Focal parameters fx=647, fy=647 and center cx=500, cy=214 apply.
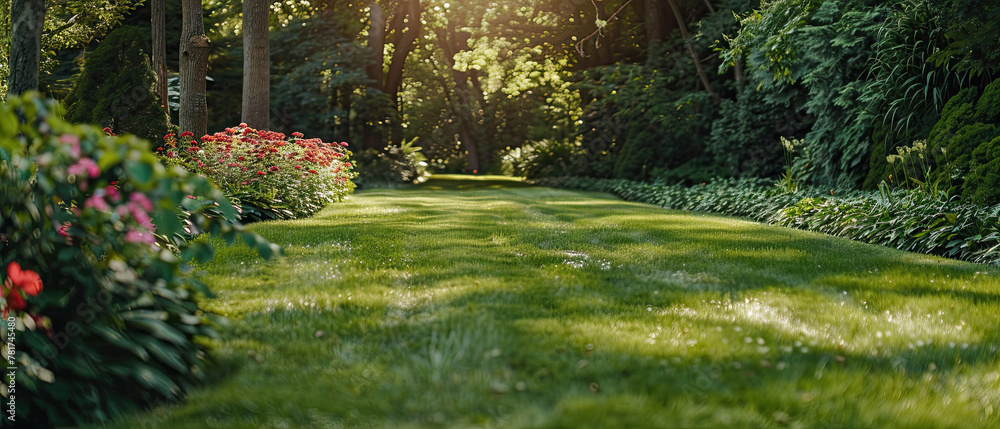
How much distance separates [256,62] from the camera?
12609 mm

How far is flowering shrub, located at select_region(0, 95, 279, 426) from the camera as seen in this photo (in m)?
2.62

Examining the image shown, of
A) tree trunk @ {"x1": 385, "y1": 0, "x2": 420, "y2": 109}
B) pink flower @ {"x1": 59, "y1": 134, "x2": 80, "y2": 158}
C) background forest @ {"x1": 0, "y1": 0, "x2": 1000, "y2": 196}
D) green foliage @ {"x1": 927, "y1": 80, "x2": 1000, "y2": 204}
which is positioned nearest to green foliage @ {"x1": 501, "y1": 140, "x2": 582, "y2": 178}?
background forest @ {"x1": 0, "y1": 0, "x2": 1000, "y2": 196}

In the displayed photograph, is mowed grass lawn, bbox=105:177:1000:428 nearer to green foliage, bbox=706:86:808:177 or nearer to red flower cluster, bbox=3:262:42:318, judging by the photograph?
red flower cluster, bbox=3:262:42:318

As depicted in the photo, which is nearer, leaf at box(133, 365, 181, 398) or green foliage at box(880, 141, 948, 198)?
leaf at box(133, 365, 181, 398)

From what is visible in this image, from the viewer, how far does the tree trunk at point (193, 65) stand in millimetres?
10688

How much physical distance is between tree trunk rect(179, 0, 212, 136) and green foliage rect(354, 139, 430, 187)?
10828 millimetres

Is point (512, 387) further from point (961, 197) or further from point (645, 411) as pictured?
point (961, 197)

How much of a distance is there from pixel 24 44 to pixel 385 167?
55.9 ft

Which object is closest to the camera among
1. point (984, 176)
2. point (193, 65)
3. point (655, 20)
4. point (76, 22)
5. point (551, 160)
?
point (984, 176)

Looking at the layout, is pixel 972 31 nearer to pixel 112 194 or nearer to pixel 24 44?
pixel 112 194

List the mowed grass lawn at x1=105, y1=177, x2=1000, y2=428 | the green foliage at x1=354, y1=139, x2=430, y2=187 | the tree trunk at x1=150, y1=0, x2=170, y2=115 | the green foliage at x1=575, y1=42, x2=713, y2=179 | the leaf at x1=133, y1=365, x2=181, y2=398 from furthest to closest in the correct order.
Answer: the green foliage at x1=354, y1=139, x2=430, y2=187, the green foliage at x1=575, y1=42, x2=713, y2=179, the tree trunk at x1=150, y1=0, x2=170, y2=115, the leaf at x1=133, y1=365, x2=181, y2=398, the mowed grass lawn at x1=105, y1=177, x2=1000, y2=428

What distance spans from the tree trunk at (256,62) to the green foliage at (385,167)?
8.94 meters

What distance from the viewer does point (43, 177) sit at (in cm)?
261

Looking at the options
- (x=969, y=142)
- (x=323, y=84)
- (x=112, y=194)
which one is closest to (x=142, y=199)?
(x=112, y=194)
